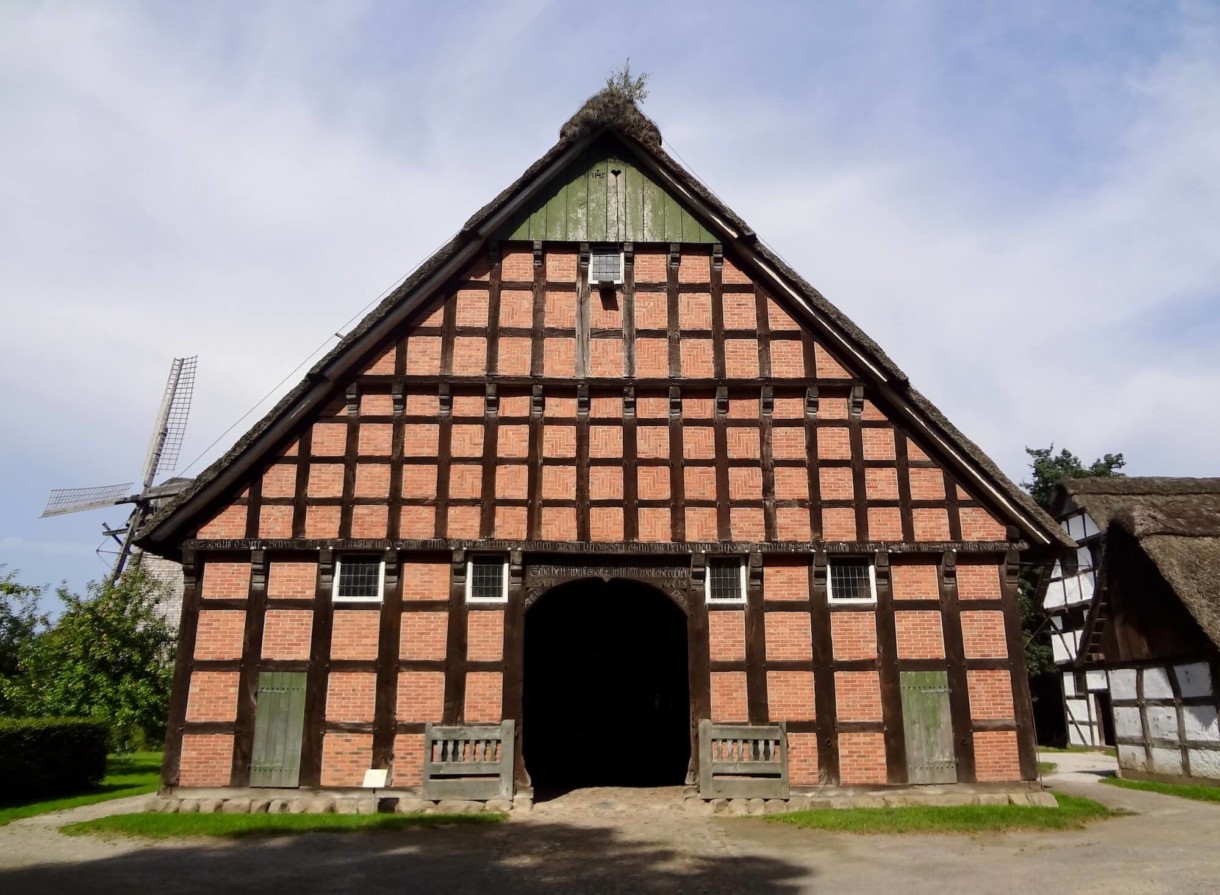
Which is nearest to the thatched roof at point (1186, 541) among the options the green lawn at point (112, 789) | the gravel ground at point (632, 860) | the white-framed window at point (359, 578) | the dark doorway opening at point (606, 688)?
the gravel ground at point (632, 860)

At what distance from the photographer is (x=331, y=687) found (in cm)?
1422

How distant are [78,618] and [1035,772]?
87.2 feet

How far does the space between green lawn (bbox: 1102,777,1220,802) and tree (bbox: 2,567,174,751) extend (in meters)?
25.2

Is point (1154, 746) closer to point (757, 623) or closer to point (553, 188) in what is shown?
point (757, 623)

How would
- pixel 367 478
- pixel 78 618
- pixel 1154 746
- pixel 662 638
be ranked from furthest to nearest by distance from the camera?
pixel 78 618, pixel 662 638, pixel 1154 746, pixel 367 478

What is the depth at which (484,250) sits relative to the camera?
54.0ft

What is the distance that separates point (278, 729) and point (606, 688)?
8.77m

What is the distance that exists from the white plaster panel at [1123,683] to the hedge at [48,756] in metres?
A: 21.1

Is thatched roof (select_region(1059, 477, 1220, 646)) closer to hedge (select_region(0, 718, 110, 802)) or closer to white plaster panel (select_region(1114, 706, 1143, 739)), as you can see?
white plaster panel (select_region(1114, 706, 1143, 739))

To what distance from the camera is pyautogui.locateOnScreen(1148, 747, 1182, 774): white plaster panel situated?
1758cm

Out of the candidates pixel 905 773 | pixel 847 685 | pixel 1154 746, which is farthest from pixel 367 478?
pixel 1154 746

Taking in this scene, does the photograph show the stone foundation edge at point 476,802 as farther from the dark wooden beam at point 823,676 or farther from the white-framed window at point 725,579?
the white-framed window at point 725,579

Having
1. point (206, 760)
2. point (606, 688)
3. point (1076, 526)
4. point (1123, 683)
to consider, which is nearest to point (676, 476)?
point (606, 688)

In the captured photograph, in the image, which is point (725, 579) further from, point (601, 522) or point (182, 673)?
point (182, 673)
